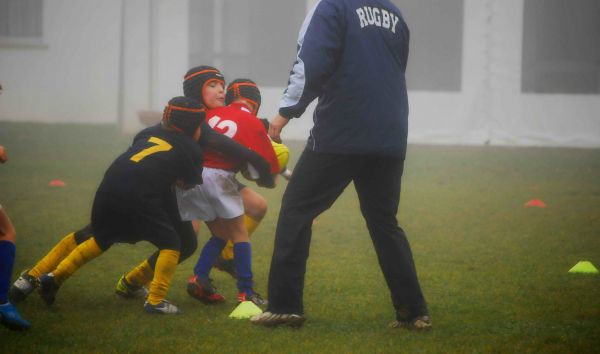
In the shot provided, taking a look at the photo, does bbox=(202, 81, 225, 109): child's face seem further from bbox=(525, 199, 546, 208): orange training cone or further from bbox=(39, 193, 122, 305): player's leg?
bbox=(525, 199, 546, 208): orange training cone

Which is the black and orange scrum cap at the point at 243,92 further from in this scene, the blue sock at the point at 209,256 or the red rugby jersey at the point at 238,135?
the blue sock at the point at 209,256

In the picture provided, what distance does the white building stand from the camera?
1822 cm

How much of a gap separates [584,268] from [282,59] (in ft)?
45.4

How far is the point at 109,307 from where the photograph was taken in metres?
5.71

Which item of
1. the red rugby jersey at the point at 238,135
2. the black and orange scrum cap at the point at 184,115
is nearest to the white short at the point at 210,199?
the red rugby jersey at the point at 238,135

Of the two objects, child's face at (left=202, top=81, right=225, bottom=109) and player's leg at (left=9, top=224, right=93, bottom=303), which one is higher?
child's face at (left=202, top=81, right=225, bottom=109)

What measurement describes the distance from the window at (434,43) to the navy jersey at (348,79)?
14204mm

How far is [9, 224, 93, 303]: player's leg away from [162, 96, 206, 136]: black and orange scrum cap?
0.77 meters

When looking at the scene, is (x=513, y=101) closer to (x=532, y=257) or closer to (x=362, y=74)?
(x=532, y=257)

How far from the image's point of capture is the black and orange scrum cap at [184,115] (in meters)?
5.44

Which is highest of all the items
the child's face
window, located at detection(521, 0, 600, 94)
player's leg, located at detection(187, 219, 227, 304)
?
window, located at detection(521, 0, 600, 94)

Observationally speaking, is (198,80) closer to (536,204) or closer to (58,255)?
(58,255)

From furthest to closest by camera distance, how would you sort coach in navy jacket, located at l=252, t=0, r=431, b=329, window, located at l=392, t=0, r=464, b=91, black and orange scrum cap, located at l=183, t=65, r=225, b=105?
window, located at l=392, t=0, r=464, b=91 < black and orange scrum cap, located at l=183, t=65, r=225, b=105 < coach in navy jacket, located at l=252, t=0, r=431, b=329

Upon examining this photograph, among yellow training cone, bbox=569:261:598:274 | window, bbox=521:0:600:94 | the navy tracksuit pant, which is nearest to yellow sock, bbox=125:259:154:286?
the navy tracksuit pant
